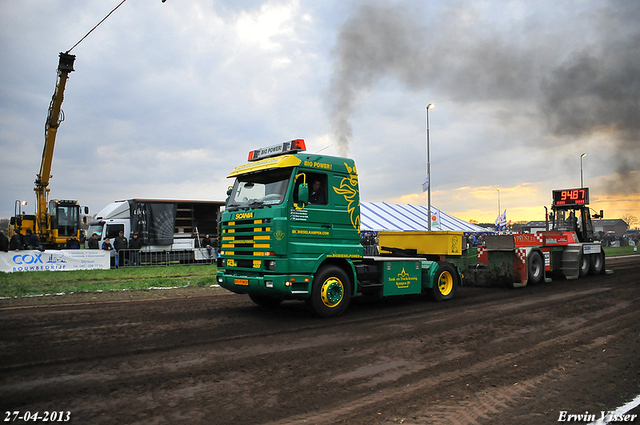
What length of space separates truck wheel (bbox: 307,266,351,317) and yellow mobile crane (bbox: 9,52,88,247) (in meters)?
20.0

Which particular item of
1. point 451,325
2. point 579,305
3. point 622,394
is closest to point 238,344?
point 451,325

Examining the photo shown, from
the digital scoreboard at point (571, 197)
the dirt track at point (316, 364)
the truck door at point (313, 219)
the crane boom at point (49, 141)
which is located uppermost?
the crane boom at point (49, 141)

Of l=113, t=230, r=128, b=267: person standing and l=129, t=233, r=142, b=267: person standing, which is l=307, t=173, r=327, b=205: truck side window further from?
l=129, t=233, r=142, b=267: person standing

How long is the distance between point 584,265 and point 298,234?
1449 centimetres

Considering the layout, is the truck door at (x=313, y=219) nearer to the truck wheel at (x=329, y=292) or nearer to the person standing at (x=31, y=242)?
the truck wheel at (x=329, y=292)

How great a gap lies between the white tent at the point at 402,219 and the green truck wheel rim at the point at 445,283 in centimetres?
1655

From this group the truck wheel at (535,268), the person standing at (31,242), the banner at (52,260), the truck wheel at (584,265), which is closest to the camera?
the truck wheel at (535,268)

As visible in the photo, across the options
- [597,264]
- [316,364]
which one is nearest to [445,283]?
[316,364]

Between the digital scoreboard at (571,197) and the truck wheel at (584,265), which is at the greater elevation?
the digital scoreboard at (571,197)

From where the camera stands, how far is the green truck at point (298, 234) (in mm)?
7891

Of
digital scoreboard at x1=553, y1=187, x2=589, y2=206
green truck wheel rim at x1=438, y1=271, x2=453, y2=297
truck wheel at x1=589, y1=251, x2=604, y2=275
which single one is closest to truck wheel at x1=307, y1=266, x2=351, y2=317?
green truck wheel rim at x1=438, y1=271, x2=453, y2=297

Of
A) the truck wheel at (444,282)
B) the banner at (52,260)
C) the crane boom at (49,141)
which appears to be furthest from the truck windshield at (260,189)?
the crane boom at (49,141)

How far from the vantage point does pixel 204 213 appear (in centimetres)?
2639

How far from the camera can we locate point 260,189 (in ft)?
27.9
